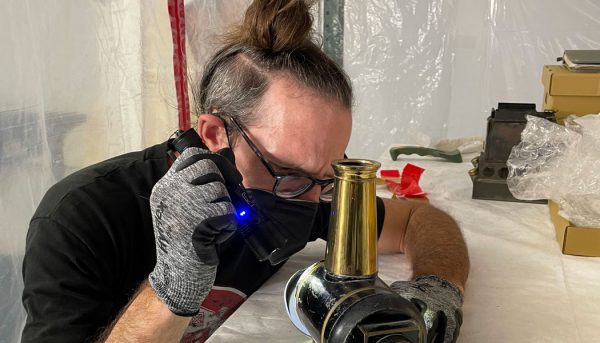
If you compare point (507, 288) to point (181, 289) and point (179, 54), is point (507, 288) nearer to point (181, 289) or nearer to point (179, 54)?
point (181, 289)

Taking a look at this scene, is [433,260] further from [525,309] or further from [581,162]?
[581,162]

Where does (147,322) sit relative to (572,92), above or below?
below

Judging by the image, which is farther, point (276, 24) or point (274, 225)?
point (276, 24)

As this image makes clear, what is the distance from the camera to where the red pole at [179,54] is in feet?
5.67

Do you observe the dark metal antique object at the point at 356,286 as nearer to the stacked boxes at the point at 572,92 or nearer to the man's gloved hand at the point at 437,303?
the man's gloved hand at the point at 437,303

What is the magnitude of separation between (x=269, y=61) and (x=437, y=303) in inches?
20.6

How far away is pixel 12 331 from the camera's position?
4.05 feet

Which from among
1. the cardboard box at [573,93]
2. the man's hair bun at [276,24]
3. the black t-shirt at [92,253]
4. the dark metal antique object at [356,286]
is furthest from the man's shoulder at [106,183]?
the cardboard box at [573,93]

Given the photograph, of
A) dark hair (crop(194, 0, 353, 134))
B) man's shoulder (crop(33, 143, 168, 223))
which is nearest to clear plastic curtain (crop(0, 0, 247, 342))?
man's shoulder (crop(33, 143, 168, 223))

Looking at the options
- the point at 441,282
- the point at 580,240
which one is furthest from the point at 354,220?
the point at 580,240

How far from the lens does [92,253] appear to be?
0.90 meters

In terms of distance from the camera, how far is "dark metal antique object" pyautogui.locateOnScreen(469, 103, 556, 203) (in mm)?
1657

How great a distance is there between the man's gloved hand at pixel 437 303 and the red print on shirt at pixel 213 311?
33 cm

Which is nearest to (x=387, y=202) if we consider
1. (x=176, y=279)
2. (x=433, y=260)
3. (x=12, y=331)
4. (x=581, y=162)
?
(x=433, y=260)
